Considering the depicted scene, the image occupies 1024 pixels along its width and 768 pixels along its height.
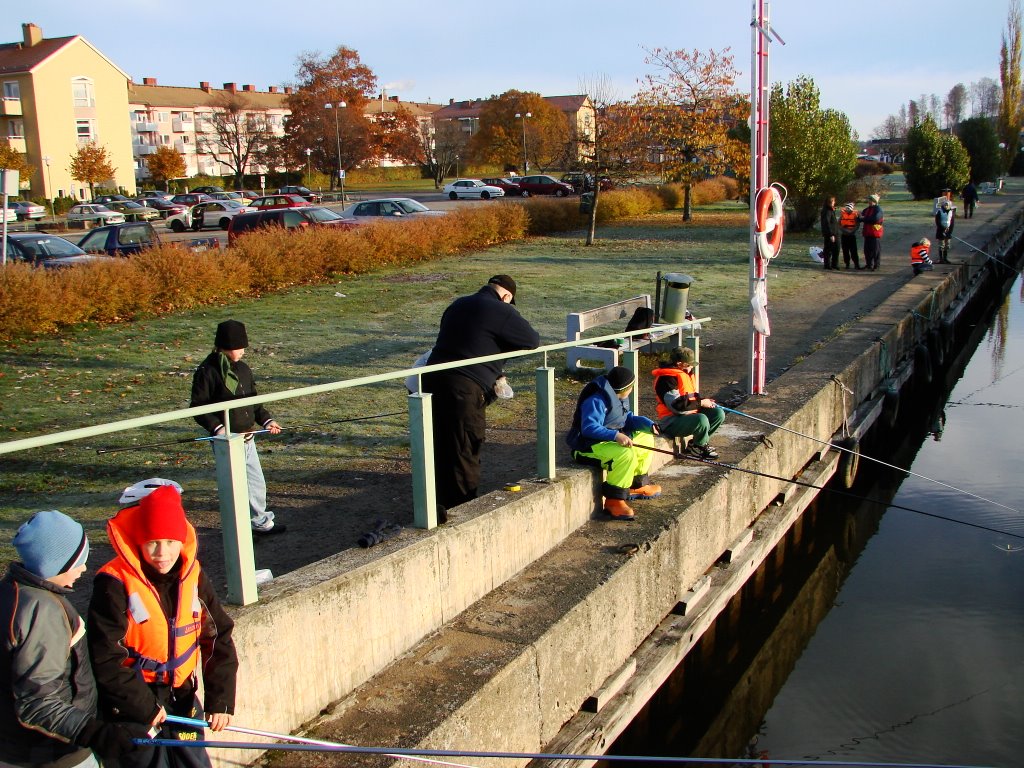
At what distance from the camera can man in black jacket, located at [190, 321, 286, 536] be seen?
6.16 meters

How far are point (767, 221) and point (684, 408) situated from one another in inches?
117

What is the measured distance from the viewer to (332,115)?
67.9 metres

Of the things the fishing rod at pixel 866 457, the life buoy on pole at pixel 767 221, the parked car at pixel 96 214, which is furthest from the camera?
the parked car at pixel 96 214

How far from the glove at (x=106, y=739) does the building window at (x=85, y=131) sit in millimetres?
74183

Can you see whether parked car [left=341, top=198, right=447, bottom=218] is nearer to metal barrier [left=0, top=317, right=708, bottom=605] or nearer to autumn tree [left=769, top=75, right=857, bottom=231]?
autumn tree [left=769, top=75, right=857, bottom=231]

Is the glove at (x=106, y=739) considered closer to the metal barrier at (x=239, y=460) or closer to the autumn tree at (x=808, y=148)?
the metal barrier at (x=239, y=460)

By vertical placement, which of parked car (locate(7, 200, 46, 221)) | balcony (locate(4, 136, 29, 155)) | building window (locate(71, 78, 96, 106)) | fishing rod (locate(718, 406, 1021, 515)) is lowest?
fishing rod (locate(718, 406, 1021, 515))

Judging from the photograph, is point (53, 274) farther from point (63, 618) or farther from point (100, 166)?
point (100, 166)

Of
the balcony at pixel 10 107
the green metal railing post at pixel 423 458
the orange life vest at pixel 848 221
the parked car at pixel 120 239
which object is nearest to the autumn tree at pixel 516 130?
the balcony at pixel 10 107

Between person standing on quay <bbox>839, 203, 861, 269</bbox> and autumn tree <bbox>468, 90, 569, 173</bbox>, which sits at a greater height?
autumn tree <bbox>468, 90, 569, 173</bbox>

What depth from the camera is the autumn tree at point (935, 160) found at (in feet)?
148

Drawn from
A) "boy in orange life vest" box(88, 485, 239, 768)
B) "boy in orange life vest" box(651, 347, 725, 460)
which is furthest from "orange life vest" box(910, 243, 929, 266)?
"boy in orange life vest" box(88, 485, 239, 768)

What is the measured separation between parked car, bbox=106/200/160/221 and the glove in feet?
157

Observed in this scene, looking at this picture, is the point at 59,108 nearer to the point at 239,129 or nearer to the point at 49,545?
the point at 239,129
